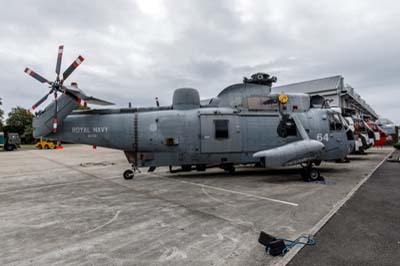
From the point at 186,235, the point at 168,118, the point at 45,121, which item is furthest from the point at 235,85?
the point at 45,121

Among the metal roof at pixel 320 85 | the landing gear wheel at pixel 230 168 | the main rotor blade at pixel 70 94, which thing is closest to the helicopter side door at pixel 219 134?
the landing gear wheel at pixel 230 168

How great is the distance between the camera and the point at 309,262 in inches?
125

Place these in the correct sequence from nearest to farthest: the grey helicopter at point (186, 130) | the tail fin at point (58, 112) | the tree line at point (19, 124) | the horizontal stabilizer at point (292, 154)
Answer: the horizontal stabilizer at point (292, 154) < the tail fin at point (58, 112) < the grey helicopter at point (186, 130) < the tree line at point (19, 124)

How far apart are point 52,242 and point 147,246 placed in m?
1.80

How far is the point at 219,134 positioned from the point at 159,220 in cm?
579

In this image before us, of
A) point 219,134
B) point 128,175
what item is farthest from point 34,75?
point 219,134

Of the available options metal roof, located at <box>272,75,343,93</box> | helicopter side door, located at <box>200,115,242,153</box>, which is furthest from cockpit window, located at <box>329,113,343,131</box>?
metal roof, located at <box>272,75,343,93</box>

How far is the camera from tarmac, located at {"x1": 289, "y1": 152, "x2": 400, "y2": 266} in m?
3.21

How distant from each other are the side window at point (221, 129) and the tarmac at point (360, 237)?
17.4ft

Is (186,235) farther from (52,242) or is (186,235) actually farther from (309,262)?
(52,242)

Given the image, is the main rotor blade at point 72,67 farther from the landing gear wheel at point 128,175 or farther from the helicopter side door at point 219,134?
the helicopter side door at point 219,134

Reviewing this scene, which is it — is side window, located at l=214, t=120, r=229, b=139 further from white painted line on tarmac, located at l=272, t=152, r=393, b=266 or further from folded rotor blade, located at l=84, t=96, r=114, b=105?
white painted line on tarmac, located at l=272, t=152, r=393, b=266

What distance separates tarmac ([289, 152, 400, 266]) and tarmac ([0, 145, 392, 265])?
320mm

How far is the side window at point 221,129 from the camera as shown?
33.2 ft
